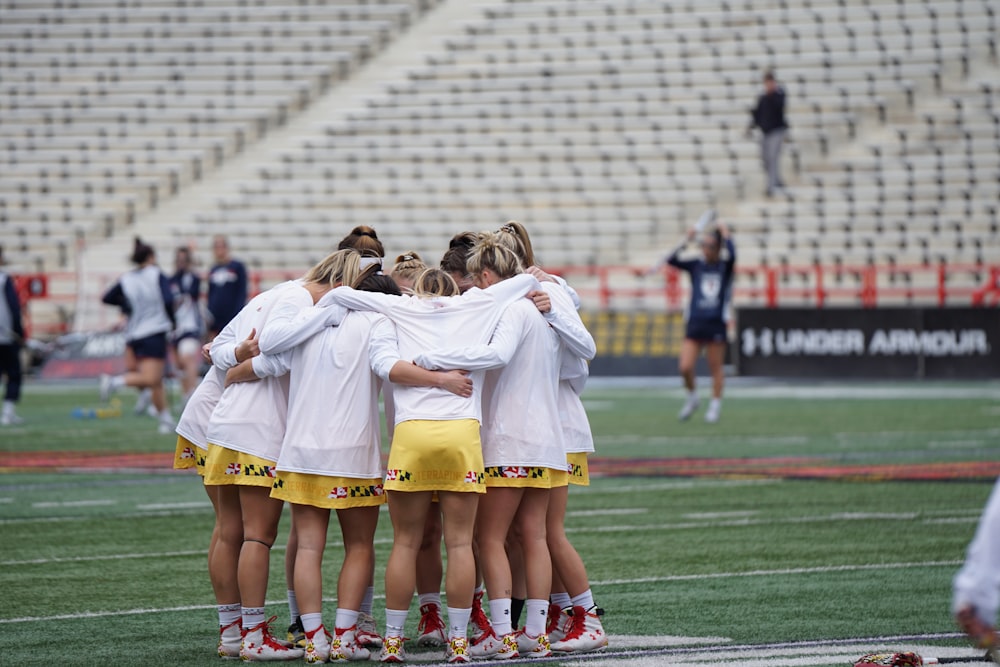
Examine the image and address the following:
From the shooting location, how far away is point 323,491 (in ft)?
22.1

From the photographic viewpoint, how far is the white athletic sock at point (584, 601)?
7.04 meters

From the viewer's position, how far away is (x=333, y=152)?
3431 cm

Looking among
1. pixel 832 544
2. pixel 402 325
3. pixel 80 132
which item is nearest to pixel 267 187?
pixel 80 132

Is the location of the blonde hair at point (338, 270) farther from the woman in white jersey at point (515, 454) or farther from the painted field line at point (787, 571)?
the painted field line at point (787, 571)

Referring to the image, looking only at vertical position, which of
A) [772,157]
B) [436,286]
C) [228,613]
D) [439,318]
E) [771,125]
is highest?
[771,125]

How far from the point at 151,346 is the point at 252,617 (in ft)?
37.1

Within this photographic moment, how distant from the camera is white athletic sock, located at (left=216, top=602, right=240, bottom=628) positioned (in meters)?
6.95

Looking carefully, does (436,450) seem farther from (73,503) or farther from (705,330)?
(705,330)

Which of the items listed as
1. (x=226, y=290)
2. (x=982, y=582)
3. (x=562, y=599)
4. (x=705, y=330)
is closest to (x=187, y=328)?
(x=226, y=290)

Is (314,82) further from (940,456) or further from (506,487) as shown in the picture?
(506,487)

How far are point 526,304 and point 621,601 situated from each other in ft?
6.21

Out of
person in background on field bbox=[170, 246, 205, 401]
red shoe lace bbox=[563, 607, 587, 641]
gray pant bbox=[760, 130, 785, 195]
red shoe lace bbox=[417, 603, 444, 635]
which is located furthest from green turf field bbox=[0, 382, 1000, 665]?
gray pant bbox=[760, 130, 785, 195]

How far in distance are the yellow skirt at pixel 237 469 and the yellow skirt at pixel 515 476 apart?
2.87 feet

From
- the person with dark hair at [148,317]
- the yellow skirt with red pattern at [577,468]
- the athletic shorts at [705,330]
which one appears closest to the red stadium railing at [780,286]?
the athletic shorts at [705,330]
